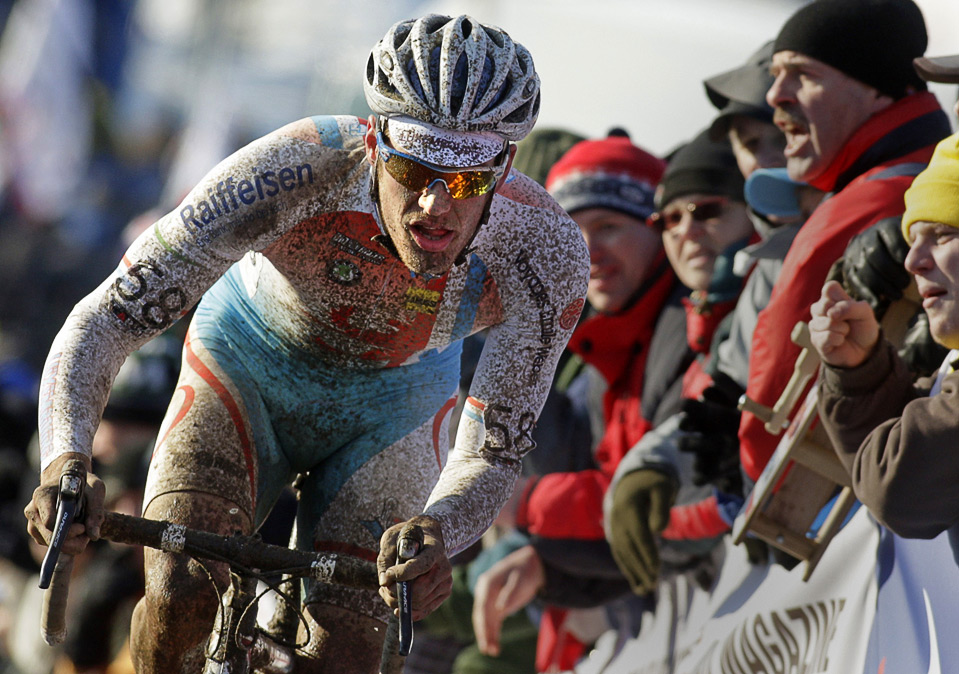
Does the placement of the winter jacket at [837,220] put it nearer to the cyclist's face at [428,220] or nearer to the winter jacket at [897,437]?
the winter jacket at [897,437]

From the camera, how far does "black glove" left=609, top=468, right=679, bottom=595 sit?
552cm

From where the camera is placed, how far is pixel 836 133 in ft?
16.0

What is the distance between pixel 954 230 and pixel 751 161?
225 cm

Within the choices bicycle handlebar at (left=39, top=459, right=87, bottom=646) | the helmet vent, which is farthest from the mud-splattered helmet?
bicycle handlebar at (left=39, top=459, right=87, bottom=646)

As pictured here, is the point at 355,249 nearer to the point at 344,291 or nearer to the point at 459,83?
the point at 344,291

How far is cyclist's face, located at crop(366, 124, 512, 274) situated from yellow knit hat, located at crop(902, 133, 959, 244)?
4.03ft

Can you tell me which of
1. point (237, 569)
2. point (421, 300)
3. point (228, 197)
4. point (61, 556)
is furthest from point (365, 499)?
point (61, 556)

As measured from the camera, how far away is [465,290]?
12.6 ft

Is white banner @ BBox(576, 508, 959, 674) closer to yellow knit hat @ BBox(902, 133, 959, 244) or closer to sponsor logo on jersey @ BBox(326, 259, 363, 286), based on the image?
yellow knit hat @ BBox(902, 133, 959, 244)

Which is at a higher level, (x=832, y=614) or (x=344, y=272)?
(x=344, y=272)

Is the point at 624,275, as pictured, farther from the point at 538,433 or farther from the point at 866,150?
the point at 866,150

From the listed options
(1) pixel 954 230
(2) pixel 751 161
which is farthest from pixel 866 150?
(1) pixel 954 230

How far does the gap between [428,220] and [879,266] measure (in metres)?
1.57

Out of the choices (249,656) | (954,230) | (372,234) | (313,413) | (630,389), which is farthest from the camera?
(630,389)
